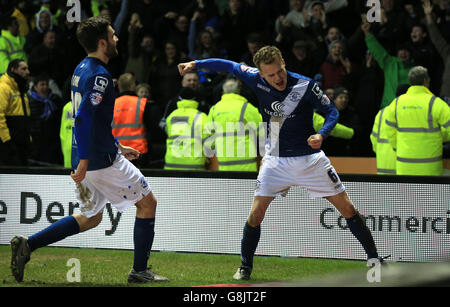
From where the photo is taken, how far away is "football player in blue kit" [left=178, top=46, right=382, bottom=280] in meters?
6.59

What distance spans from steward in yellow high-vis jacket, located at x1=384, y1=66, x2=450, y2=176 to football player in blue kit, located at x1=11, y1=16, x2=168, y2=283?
3.85 metres

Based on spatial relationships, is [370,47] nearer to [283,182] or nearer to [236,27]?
[236,27]

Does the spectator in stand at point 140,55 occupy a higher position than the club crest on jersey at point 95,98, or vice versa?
the spectator in stand at point 140,55

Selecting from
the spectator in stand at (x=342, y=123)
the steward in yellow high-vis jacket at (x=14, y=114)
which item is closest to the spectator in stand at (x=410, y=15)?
the spectator in stand at (x=342, y=123)

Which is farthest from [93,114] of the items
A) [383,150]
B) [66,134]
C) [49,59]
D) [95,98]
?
[49,59]

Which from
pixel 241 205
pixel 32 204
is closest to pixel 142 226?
pixel 241 205

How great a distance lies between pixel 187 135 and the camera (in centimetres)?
982

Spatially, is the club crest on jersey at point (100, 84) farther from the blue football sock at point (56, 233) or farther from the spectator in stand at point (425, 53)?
the spectator in stand at point (425, 53)

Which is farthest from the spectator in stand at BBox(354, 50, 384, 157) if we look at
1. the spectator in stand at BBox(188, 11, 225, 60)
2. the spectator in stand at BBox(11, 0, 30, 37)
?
the spectator in stand at BBox(11, 0, 30, 37)

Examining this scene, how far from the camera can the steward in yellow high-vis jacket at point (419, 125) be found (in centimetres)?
873

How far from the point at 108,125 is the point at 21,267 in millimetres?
1453

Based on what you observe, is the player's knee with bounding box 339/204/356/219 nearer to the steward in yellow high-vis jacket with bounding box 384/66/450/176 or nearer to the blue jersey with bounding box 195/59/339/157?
the blue jersey with bounding box 195/59/339/157

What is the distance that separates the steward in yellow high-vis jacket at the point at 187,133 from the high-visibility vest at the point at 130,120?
45cm

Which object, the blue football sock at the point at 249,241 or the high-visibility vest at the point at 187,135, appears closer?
the blue football sock at the point at 249,241
